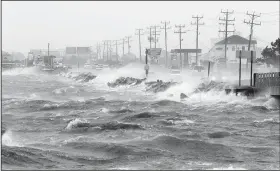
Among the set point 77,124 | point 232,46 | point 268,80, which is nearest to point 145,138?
point 77,124

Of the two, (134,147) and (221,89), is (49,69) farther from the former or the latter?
(134,147)

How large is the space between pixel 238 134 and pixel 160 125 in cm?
421

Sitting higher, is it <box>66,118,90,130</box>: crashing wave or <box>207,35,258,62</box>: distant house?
<box>207,35,258,62</box>: distant house

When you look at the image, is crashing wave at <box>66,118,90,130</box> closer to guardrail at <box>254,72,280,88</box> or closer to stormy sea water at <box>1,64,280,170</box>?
→ stormy sea water at <box>1,64,280,170</box>

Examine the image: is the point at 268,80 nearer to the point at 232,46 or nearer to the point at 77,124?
the point at 77,124

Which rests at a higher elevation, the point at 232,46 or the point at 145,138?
the point at 232,46

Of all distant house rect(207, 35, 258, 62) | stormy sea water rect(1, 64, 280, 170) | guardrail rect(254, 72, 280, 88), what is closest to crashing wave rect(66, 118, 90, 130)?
stormy sea water rect(1, 64, 280, 170)

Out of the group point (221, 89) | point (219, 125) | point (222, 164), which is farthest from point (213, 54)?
point (222, 164)

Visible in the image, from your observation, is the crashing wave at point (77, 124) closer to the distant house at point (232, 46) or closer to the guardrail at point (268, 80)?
the guardrail at point (268, 80)

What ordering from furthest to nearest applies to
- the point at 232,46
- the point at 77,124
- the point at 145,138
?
1. the point at 232,46
2. the point at 77,124
3. the point at 145,138

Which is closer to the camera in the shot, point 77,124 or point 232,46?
point 77,124

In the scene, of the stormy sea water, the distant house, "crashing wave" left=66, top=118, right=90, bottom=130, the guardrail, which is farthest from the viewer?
the distant house

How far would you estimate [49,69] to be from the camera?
7062 inches

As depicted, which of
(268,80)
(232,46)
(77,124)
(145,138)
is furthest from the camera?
(232,46)
